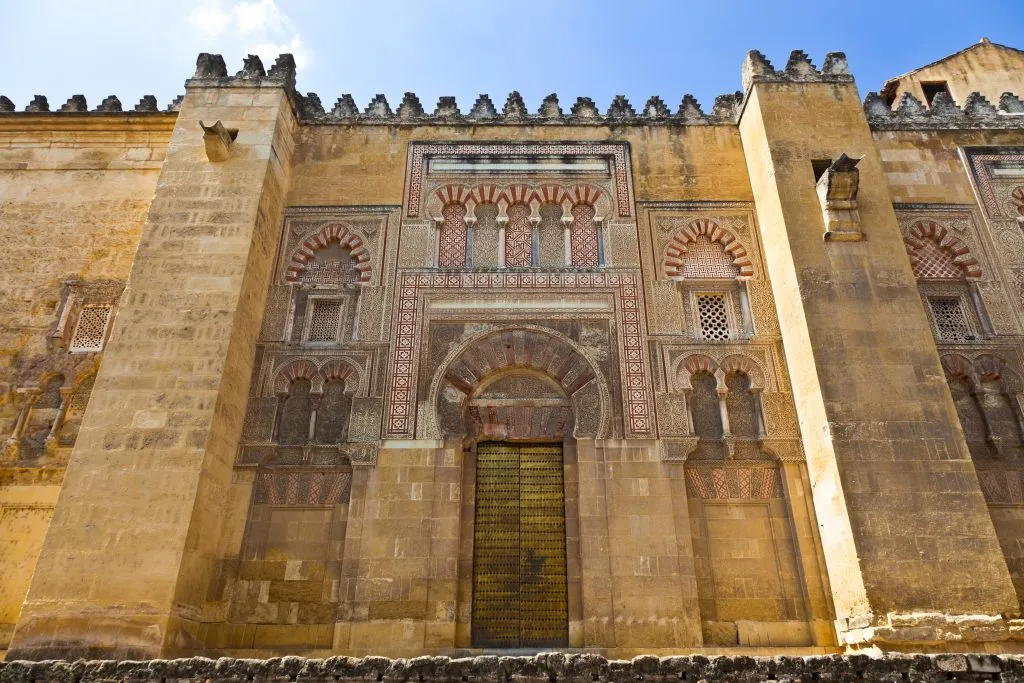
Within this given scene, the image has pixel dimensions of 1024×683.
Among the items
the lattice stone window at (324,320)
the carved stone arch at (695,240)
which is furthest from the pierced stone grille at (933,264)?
the lattice stone window at (324,320)

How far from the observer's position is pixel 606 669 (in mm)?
4281

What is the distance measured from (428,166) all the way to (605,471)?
161 inches

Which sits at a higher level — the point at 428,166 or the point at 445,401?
the point at 428,166

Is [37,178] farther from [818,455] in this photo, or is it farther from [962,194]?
[962,194]

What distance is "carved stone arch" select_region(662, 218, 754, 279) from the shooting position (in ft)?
24.0

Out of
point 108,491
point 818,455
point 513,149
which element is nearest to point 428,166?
point 513,149

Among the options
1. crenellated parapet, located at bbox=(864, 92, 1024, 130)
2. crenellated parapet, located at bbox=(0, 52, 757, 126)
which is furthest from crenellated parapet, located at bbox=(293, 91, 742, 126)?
crenellated parapet, located at bbox=(864, 92, 1024, 130)

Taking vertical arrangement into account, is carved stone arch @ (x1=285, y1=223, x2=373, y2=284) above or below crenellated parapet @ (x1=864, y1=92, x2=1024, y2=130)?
below

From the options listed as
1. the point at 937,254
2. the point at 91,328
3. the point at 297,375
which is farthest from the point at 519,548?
the point at 937,254

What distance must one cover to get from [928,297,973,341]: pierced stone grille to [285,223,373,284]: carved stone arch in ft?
19.5

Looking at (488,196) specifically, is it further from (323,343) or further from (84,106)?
(84,106)

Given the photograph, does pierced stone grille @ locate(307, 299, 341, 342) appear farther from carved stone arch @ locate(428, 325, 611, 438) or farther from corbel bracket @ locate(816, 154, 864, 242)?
corbel bracket @ locate(816, 154, 864, 242)

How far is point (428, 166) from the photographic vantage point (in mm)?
7938

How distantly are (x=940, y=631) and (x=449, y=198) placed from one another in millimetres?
6035
